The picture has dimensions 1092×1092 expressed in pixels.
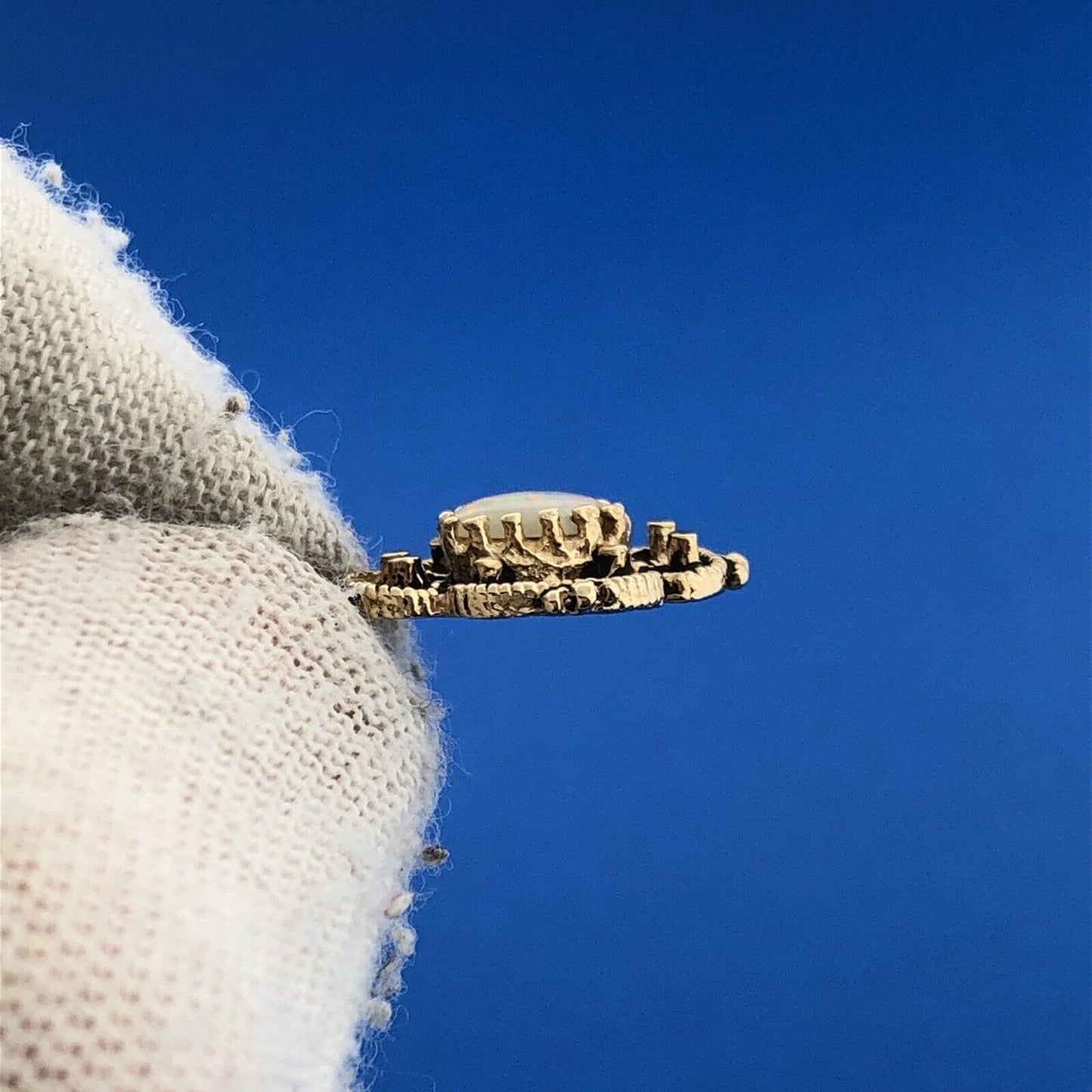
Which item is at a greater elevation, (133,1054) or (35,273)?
(35,273)

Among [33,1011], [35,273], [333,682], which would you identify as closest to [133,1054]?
[33,1011]

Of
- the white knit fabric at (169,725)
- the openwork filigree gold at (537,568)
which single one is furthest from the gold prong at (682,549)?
the white knit fabric at (169,725)

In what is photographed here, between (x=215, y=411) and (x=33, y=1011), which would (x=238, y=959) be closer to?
(x=33, y=1011)

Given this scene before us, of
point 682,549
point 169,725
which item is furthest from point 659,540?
point 169,725

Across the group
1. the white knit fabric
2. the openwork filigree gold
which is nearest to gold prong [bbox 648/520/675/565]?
the openwork filigree gold

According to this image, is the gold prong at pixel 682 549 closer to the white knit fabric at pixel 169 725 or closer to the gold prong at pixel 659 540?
the gold prong at pixel 659 540

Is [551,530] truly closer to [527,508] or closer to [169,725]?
[527,508]

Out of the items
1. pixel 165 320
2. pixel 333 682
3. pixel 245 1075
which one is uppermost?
pixel 165 320

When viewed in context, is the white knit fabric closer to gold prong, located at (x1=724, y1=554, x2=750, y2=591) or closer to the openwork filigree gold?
the openwork filigree gold
